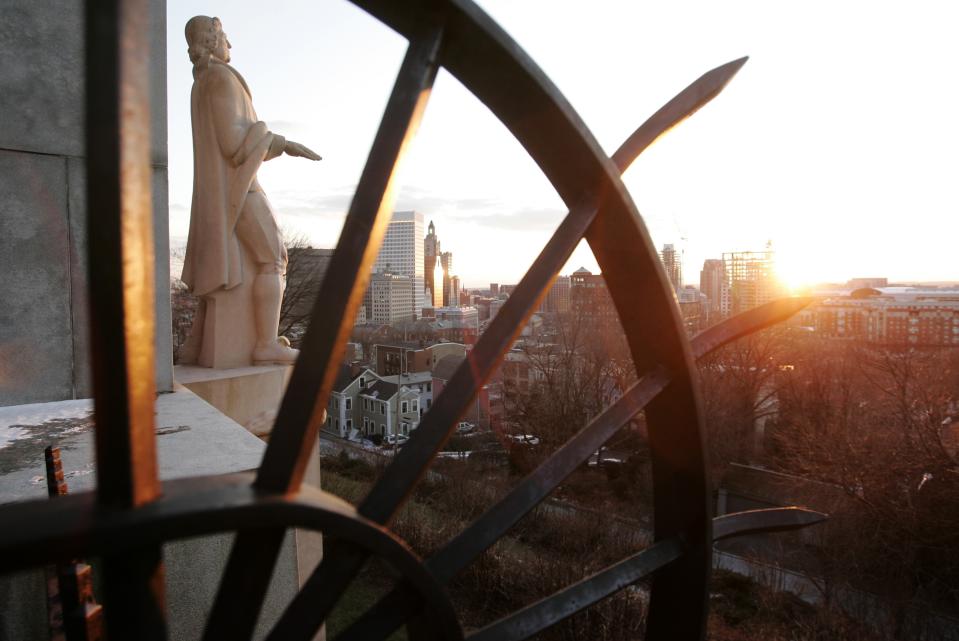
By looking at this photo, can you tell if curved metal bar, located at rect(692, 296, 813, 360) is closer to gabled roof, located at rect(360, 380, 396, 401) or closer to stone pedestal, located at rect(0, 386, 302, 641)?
stone pedestal, located at rect(0, 386, 302, 641)

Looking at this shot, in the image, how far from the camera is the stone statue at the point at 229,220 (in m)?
5.77

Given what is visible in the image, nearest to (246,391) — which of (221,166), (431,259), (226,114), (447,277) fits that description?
(221,166)

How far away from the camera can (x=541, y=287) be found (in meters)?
1.40

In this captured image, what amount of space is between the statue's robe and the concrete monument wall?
59.0 inches

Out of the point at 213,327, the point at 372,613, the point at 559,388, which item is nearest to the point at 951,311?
the point at 559,388

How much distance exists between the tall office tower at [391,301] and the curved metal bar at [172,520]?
42.3 metres

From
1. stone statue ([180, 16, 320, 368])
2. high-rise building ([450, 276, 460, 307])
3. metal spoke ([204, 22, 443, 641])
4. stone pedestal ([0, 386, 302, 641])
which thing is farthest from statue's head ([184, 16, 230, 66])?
high-rise building ([450, 276, 460, 307])

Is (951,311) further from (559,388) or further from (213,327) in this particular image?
(213,327)

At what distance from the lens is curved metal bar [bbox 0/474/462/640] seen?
0.67 meters

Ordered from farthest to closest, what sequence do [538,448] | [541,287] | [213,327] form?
[538,448] < [213,327] < [541,287]

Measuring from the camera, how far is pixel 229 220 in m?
5.84

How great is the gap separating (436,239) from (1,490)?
5561 cm

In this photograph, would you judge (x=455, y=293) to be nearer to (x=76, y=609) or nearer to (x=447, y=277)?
(x=447, y=277)

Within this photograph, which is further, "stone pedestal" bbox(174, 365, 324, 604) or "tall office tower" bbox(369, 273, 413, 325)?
"tall office tower" bbox(369, 273, 413, 325)
